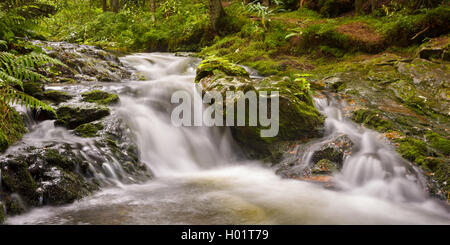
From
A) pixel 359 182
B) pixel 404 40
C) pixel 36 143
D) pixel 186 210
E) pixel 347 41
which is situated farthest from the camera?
pixel 347 41

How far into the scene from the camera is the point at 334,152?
423 cm

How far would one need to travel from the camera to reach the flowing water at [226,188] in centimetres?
282

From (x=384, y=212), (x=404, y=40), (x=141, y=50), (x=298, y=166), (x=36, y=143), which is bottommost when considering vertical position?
(x=384, y=212)

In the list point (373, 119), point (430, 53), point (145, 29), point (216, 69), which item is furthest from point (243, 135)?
point (145, 29)

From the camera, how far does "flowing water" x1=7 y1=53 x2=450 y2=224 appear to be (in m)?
2.82

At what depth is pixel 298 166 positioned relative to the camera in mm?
4312

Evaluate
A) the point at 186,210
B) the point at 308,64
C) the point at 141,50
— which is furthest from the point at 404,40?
the point at 141,50

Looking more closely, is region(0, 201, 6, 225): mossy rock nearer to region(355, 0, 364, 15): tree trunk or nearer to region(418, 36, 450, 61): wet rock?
region(418, 36, 450, 61): wet rock

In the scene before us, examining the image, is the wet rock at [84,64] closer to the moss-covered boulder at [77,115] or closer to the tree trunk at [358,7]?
the moss-covered boulder at [77,115]

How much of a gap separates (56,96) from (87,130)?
1.17 m

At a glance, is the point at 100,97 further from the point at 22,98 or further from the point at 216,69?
the point at 216,69

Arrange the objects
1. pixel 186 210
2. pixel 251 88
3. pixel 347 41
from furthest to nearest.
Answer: pixel 347 41 < pixel 251 88 < pixel 186 210

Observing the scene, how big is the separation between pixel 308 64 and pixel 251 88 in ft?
12.9

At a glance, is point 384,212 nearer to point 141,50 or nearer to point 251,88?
point 251,88
